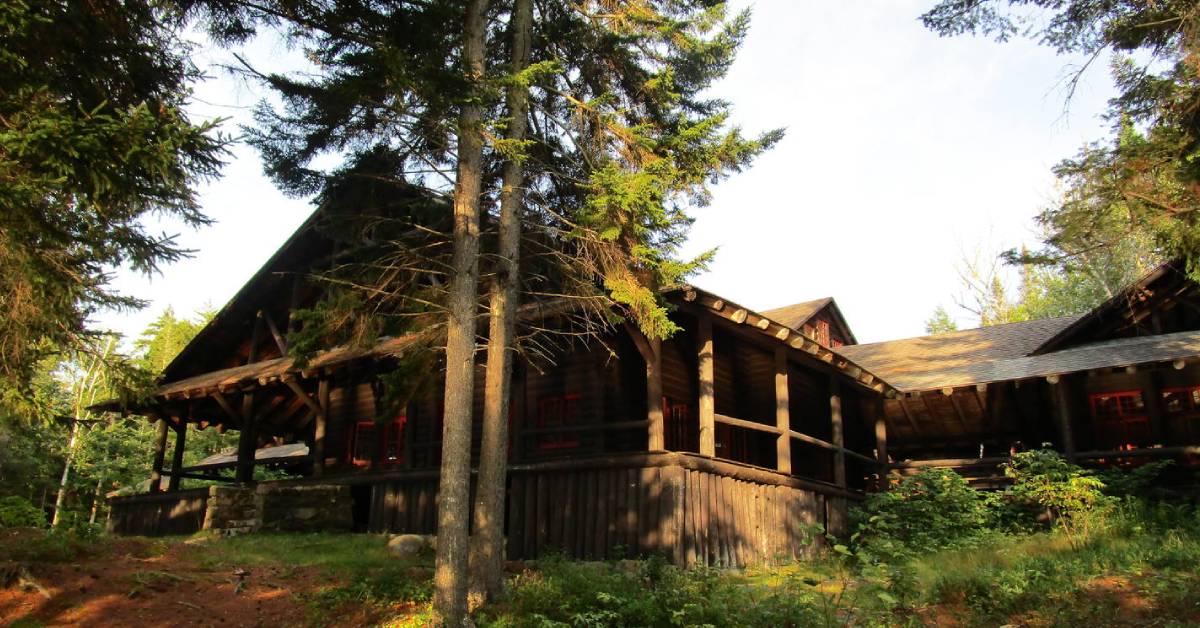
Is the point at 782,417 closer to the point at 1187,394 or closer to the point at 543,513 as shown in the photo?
the point at 543,513

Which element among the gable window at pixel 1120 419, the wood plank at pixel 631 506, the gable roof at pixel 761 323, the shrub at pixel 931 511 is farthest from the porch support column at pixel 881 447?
the wood plank at pixel 631 506

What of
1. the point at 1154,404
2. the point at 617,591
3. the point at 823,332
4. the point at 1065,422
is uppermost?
the point at 823,332

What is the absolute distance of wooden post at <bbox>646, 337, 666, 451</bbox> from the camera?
1321 cm

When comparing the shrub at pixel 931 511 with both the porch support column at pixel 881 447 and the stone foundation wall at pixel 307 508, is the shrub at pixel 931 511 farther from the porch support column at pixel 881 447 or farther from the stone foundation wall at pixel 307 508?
the stone foundation wall at pixel 307 508

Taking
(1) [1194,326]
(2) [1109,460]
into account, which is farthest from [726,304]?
(1) [1194,326]

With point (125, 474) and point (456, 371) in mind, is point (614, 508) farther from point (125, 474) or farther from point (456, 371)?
point (125, 474)

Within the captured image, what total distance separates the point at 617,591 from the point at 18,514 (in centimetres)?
887

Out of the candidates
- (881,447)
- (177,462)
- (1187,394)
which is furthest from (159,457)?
(1187,394)

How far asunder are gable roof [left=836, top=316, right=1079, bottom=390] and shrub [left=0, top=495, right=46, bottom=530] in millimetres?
16309

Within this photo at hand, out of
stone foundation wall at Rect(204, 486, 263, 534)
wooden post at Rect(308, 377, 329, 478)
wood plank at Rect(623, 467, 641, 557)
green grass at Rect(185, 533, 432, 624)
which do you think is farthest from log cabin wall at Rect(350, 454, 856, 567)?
wooden post at Rect(308, 377, 329, 478)

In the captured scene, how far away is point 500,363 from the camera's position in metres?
11.2

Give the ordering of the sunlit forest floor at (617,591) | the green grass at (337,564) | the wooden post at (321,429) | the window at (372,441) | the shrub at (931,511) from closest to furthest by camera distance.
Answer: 1. the sunlit forest floor at (617,591)
2. the green grass at (337,564)
3. the shrub at (931,511)
4. the wooden post at (321,429)
5. the window at (372,441)

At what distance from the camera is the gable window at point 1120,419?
18.6m

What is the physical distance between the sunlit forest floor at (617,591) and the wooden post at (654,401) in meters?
2.01
